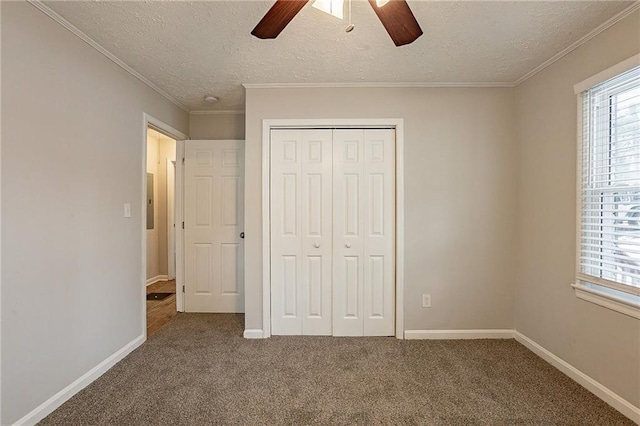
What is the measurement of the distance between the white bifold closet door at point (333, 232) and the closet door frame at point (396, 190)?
2.1 inches

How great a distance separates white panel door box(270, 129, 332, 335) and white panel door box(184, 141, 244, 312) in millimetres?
819

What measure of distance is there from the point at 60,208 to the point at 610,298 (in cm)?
352

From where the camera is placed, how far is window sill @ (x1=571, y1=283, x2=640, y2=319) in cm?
172

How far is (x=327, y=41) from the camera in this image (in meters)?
2.06

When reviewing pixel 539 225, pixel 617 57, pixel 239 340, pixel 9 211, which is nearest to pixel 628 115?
pixel 617 57

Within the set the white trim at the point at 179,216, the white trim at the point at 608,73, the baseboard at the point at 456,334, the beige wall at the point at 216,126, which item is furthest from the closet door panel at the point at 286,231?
the white trim at the point at 608,73

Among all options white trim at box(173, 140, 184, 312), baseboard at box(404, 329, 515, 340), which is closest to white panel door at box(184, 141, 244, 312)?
white trim at box(173, 140, 184, 312)

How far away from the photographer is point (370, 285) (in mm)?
2840

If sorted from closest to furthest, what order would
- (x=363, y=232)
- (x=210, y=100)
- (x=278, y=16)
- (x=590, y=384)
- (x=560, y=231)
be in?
(x=278, y=16)
(x=590, y=384)
(x=560, y=231)
(x=363, y=232)
(x=210, y=100)

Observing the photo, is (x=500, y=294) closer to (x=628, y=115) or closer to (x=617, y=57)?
(x=628, y=115)

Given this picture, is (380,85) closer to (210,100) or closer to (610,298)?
(210,100)

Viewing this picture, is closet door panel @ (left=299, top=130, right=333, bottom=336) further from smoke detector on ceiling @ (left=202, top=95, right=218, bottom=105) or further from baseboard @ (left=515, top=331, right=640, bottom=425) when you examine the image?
baseboard @ (left=515, top=331, right=640, bottom=425)

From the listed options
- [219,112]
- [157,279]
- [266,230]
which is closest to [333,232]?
[266,230]

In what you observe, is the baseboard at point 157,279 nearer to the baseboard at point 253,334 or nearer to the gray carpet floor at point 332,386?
the gray carpet floor at point 332,386
